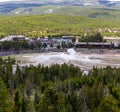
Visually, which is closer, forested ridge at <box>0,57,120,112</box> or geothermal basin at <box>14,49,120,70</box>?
forested ridge at <box>0,57,120,112</box>

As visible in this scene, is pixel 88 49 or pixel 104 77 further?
pixel 88 49

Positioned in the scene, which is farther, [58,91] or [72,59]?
[72,59]

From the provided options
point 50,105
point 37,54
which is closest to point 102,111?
point 50,105

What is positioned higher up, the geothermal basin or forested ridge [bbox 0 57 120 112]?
forested ridge [bbox 0 57 120 112]

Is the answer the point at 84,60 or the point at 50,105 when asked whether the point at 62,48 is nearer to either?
the point at 84,60

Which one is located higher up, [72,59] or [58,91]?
[58,91]
